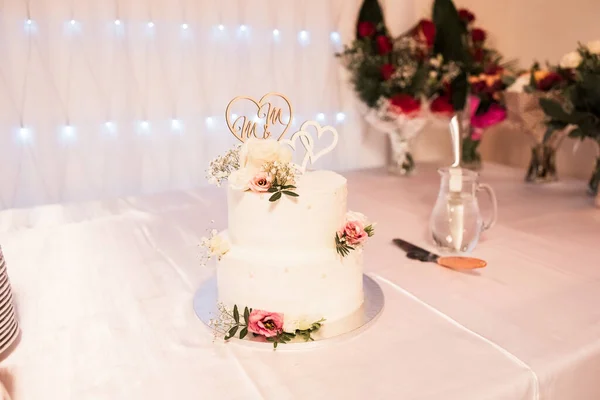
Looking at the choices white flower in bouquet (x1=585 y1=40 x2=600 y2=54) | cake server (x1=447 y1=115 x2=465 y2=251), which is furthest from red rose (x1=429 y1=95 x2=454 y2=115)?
cake server (x1=447 y1=115 x2=465 y2=251)

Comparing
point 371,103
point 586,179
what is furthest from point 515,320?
point 586,179

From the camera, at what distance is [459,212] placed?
4.07 feet

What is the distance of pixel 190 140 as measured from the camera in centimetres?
193

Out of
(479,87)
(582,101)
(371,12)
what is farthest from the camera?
(371,12)

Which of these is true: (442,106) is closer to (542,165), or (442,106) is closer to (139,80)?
(542,165)

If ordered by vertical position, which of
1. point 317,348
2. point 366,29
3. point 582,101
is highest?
point 366,29

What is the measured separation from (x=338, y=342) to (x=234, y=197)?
0.93 ft

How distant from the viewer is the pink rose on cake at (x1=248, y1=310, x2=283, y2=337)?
0.84 metres

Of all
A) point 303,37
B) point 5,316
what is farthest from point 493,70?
point 5,316

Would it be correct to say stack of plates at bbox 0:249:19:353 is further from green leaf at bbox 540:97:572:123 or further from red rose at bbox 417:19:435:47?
red rose at bbox 417:19:435:47

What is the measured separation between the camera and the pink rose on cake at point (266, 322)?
0.84 meters

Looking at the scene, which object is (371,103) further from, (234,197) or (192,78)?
(234,197)

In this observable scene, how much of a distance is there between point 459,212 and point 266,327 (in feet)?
1.96

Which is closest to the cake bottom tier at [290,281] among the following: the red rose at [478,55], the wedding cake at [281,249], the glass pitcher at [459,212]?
the wedding cake at [281,249]
